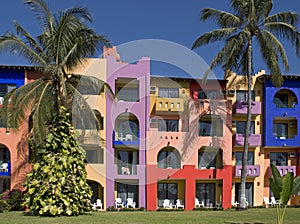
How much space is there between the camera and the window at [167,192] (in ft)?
103

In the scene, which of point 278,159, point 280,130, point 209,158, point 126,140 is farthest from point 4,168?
point 280,130

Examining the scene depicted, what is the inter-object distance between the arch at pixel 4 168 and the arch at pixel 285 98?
2052 cm

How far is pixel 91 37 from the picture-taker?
22562 mm

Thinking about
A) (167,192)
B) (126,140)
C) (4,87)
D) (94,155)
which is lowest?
(167,192)

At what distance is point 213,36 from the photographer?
26.4m

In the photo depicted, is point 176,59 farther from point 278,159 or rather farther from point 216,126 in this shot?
point 278,159

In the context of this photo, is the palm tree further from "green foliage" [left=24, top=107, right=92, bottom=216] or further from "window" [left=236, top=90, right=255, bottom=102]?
"green foliage" [left=24, top=107, right=92, bottom=216]

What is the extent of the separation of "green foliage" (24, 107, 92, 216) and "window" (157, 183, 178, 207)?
964 centimetres

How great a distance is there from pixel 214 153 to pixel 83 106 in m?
13.7

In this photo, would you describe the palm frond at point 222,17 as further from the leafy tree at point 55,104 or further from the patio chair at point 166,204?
the patio chair at point 166,204

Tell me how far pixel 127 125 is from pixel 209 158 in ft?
22.0

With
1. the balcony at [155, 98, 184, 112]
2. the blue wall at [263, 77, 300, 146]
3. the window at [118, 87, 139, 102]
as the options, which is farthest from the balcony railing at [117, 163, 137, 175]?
the blue wall at [263, 77, 300, 146]

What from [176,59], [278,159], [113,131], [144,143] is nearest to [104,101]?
[113,131]

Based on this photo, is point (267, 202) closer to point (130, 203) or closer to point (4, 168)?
point (130, 203)
